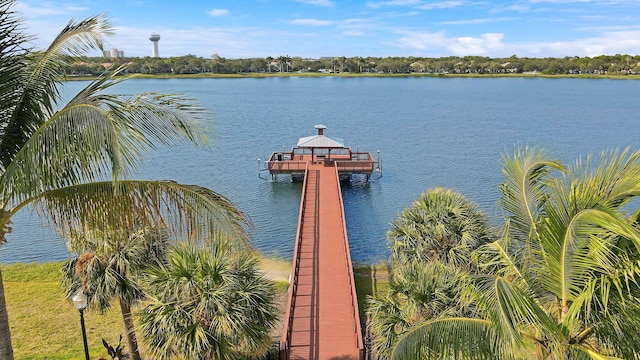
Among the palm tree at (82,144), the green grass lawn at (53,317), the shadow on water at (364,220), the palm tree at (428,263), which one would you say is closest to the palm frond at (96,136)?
the palm tree at (82,144)

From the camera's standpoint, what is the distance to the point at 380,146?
44.8 metres

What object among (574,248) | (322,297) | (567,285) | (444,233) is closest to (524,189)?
(574,248)

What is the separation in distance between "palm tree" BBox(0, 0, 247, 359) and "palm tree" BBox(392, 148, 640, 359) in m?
2.96

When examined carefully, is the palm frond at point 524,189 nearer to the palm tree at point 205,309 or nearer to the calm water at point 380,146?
the calm water at point 380,146

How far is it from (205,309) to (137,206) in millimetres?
3501

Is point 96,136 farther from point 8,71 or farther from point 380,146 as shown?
point 380,146

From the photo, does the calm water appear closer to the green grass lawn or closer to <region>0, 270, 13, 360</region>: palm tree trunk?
the green grass lawn

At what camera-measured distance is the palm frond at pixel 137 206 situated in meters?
5.09

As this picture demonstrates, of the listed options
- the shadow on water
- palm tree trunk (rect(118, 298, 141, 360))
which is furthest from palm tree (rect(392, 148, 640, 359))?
the shadow on water

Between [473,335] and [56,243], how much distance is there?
905 inches

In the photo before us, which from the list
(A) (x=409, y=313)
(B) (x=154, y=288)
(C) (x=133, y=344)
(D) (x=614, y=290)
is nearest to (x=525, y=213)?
(D) (x=614, y=290)

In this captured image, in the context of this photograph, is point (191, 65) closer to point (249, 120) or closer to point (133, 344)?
point (249, 120)

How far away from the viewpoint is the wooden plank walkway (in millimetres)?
10430

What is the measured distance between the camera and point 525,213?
18.9 feet
